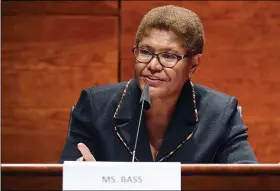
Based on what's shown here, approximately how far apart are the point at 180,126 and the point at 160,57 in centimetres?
19

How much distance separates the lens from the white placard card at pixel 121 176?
90 centimetres

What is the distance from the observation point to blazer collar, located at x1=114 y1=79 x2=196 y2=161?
1440 mm

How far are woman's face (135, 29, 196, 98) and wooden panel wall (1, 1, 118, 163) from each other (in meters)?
0.79

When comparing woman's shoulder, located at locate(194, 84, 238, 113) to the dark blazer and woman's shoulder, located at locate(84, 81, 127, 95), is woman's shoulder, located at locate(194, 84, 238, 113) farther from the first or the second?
woman's shoulder, located at locate(84, 81, 127, 95)

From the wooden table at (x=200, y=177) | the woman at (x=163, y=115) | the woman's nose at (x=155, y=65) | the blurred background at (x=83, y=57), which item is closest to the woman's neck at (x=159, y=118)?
the woman at (x=163, y=115)

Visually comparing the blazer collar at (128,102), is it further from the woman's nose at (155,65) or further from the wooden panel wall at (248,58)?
the wooden panel wall at (248,58)

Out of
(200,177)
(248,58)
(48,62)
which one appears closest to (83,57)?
(48,62)

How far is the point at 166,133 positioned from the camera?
1.47 m

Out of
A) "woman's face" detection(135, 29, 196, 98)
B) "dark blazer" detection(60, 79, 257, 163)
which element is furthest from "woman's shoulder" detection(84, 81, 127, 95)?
"woman's face" detection(135, 29, 196, 98)

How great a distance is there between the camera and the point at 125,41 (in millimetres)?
2256

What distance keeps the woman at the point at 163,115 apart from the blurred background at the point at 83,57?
2.35ft

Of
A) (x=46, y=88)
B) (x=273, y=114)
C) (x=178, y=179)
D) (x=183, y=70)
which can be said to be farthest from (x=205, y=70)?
(x=178, y=179)

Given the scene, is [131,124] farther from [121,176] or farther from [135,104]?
[121,176]

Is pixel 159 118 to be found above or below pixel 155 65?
below
